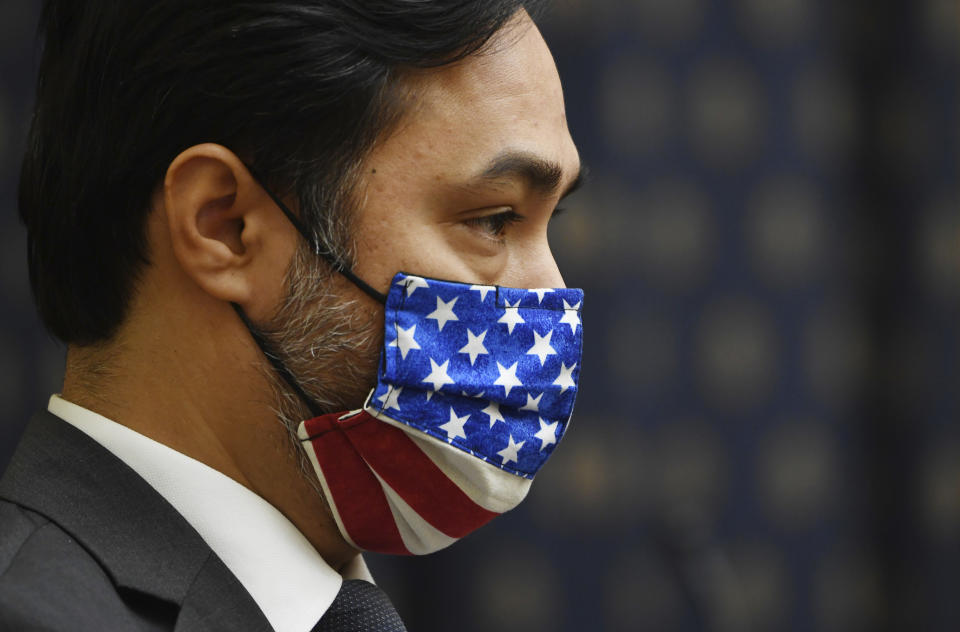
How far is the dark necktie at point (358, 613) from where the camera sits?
1.57 m

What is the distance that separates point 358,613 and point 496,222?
0.65 meters

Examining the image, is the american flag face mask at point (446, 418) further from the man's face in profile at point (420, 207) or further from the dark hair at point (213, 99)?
the dark hair at point (213, 99)

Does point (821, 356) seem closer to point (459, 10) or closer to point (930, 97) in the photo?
point (930, 97)

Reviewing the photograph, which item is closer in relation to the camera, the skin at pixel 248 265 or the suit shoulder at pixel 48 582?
the suit shoulder at pixel 48 582

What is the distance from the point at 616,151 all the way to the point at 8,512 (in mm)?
2738

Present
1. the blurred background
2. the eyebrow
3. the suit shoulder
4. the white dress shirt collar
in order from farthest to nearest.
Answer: the blurred background, the eyebrow, the white dress shirt collar, the suit shoulder

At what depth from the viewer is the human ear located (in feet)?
5.07

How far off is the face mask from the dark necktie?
8cm

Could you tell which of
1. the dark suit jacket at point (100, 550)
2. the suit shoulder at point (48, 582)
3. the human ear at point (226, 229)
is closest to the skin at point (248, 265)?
the human ear at point (226, 229)

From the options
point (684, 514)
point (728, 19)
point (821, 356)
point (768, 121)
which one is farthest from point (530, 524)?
point (728, 19)

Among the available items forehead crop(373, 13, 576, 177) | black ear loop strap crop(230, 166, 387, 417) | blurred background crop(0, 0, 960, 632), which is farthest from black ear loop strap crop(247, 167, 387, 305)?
blurred background crop(0, 0, 960, 632)

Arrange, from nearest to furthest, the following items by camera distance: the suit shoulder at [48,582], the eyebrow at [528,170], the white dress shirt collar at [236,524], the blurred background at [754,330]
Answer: the suit shoulder at [48,582] → the white dress shirt collar at [236,524] → the eyebrow at [528,170] → the blurred background at [754,330]

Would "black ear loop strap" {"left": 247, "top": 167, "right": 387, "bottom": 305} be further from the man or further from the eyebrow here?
the eyebrow

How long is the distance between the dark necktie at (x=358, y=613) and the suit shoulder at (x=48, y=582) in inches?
13.7
